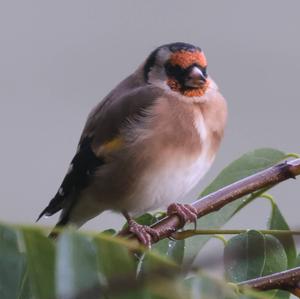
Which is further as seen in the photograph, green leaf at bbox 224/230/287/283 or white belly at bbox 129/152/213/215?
white belly at bbox 129/152/213/215

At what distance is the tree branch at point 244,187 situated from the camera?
3.90ft

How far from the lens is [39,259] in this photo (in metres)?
0.74

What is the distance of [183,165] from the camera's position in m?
1.96

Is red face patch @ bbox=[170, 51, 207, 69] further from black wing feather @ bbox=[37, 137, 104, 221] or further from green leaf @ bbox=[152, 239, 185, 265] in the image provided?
green leaf @ bbox=[152, 239, 185, 265]

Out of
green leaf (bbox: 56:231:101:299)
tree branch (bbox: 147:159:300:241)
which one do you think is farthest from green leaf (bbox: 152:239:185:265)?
green leaf (bbox: 56:231:101:299)

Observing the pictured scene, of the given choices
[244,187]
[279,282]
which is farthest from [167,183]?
[279,282]

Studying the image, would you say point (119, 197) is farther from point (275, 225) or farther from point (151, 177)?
point (275, 225)

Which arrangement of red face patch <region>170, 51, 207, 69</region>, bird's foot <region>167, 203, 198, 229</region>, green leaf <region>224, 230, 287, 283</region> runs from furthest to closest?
red face patch <region>170, 51, 207, 69</region>
bird's foot <region>167, 203, 198, 229</region>
green leaf <region>224, 230, 287, 283</region>

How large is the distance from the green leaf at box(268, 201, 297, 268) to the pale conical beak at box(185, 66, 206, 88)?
87 cm

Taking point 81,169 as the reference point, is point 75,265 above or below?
above

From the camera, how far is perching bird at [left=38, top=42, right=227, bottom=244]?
77.7 inches

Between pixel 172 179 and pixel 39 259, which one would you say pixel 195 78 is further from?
pixel 39 259

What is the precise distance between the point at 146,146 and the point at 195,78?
0.25 m

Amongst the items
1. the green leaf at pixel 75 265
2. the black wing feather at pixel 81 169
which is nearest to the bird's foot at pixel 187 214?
the green leaf at pixel 75 265
